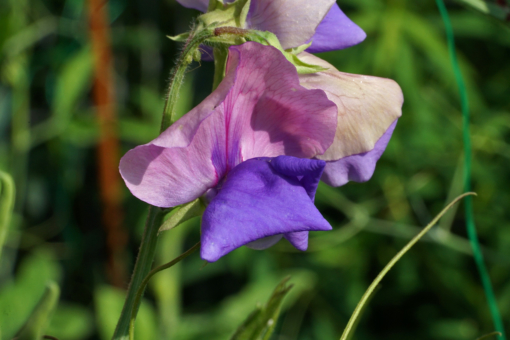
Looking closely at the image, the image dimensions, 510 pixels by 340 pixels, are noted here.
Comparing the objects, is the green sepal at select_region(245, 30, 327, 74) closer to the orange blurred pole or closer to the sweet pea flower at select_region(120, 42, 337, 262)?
the sweet pea flower at select_region(120, 42, 337, 262)

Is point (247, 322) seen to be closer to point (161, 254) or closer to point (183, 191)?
point (183, 191)

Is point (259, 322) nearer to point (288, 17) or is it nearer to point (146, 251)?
point (146, 251)

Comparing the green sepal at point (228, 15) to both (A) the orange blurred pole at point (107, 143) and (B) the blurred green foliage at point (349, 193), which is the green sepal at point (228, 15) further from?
(A) the orange blurred pole at point (107, 143)

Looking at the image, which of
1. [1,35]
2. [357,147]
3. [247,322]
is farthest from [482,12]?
[1,35]

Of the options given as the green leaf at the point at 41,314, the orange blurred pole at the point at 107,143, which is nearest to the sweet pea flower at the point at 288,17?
the green leaf at the point at 41,314

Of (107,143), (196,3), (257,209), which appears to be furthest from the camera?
(107,143)

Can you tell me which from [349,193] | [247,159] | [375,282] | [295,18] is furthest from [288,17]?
[349,193]

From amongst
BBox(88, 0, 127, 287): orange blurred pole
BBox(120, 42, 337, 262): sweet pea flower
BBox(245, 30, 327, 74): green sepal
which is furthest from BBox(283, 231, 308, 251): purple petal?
BBox(88, 0, 127, 287): orange blurred pole
